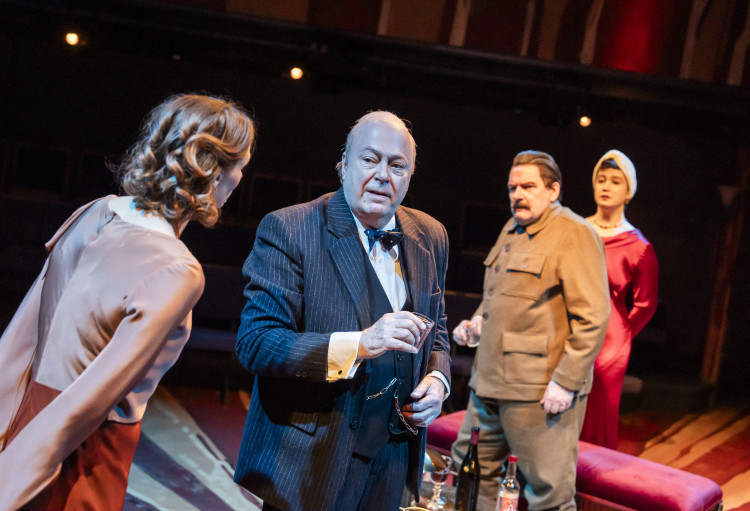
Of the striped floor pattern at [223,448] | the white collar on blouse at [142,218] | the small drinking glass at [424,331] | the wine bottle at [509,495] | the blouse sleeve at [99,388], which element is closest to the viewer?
the blouse sleeve at [99,388]

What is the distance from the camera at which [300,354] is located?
1.62 m

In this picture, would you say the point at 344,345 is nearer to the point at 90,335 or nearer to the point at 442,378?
the point at 442,378

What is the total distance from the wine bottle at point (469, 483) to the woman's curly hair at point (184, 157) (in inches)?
70.8

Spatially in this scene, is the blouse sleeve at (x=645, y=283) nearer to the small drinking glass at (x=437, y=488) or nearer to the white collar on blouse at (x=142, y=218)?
the small drinking glass at (x=437, y=488)

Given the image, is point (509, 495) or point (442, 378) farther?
point (509, 495)

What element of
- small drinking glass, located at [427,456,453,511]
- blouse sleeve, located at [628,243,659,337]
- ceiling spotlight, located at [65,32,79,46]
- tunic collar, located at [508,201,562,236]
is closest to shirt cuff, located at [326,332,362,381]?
small drinking glass, located at [427,456,453,511]

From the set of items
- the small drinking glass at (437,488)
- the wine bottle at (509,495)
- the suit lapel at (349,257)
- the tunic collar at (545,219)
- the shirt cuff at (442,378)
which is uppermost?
the tunic collar at (545,219)

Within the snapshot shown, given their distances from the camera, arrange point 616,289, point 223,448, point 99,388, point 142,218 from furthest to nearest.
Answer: point 223,448, point 616,289, point 142,218, point 99,388

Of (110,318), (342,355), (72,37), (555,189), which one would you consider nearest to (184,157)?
(110,318)

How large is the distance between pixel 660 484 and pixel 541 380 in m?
0.76

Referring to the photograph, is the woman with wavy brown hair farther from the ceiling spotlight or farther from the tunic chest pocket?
the ceiling spotlight

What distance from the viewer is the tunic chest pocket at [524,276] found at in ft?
9.82

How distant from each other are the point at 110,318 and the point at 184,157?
35 cm

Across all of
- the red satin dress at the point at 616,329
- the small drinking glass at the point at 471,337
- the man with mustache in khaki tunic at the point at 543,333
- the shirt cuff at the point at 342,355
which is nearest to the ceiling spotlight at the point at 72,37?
the man with mustache in khaki tunic at the point at 543,333
